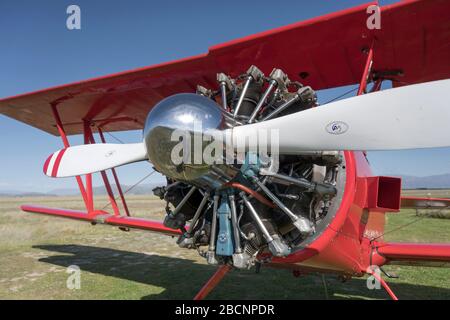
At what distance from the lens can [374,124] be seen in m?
2.40

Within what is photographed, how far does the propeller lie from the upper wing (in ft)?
4.48

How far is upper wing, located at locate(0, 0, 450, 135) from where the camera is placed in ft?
11.5

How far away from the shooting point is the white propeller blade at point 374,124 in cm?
221

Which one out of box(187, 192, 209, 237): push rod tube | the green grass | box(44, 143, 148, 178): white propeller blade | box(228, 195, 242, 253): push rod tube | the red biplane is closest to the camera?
the red biplane

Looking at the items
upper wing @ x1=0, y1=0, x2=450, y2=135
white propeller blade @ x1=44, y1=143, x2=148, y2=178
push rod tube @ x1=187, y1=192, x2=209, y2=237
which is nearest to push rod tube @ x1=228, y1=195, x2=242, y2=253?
push rod tube @ x1=187, y1=192, x2=209, y2=237

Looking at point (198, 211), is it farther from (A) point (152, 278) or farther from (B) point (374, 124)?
(A) point (152, 278)

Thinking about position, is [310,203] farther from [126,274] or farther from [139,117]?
[126,274]

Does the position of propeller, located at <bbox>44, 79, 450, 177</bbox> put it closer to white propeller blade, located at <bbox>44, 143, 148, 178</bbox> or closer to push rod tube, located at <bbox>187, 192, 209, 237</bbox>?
push rod tube, located at <bbox>187, 192, 209, 237</bbox>

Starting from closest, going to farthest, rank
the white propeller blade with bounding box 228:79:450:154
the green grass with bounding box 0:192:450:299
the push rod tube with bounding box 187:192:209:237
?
the white propeller blade with bounding box 228:79:450:154, the push rod tube with bounding box 187:192:209:237, the green grass with bounding box 0:192:450:299

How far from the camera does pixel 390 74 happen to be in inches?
173

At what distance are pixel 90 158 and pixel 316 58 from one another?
113 inches

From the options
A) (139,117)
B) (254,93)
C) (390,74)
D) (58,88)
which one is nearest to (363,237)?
(390,74)
